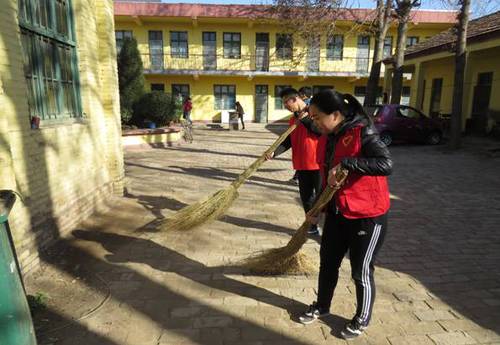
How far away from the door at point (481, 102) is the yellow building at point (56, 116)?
47.1ft

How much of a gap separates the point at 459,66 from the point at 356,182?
11478 mm

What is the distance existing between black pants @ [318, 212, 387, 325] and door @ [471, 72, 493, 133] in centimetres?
1469

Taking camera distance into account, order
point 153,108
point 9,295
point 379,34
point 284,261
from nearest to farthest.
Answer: point 9,295 → point 284,261 → point 153,108 → point 379,34

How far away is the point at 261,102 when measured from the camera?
2722 cm

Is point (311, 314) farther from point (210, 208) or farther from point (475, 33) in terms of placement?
point (475, 33)

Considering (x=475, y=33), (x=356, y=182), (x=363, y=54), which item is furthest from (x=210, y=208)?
(x=363, y=54)

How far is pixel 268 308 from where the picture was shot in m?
3.24

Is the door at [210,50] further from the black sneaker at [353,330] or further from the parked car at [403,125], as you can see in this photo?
the black sneaker at [353,330]

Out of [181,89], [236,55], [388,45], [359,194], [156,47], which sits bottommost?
[359,194]

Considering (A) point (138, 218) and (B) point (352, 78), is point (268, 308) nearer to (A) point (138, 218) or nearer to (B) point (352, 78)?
(A) point (138, 218)

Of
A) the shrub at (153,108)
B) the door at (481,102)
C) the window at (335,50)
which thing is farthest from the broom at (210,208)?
the window at (335,50)

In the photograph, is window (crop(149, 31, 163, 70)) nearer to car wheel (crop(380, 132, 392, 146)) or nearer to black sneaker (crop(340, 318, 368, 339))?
car wheel (crop(380, 132, 392, 146))

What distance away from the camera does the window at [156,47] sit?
84.7ft

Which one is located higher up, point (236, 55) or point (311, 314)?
point (236, 55)
